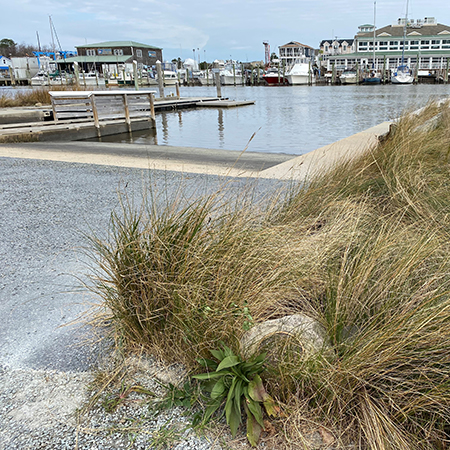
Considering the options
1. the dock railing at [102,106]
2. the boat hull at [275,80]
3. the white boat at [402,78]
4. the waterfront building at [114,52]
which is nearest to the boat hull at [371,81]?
the white boat at [402,78]

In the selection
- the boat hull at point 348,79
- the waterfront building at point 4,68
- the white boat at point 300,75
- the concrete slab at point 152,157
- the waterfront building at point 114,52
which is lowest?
the concrete slab at point 152,157

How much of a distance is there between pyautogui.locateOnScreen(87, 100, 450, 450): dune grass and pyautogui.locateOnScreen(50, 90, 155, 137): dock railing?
Answer: 12.2m

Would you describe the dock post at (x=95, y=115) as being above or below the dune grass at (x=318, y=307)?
above

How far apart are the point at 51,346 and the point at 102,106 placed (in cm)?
1357

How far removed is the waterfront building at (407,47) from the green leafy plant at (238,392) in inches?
3516

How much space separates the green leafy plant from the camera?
1843 millimetres

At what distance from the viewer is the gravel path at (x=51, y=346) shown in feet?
6.13

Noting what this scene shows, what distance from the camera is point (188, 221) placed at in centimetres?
255

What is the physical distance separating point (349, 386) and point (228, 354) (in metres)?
0.55

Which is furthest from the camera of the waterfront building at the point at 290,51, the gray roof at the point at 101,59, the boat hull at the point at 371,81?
the waterfront building at the point at 290,51

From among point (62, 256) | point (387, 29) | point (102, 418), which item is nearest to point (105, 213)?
point (62, 256)

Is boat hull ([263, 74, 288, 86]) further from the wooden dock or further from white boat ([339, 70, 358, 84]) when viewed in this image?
the wooden dock

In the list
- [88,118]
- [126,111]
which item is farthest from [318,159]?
[126,111]

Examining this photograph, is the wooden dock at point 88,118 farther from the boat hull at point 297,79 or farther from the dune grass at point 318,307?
the boat hull at point 297,79
